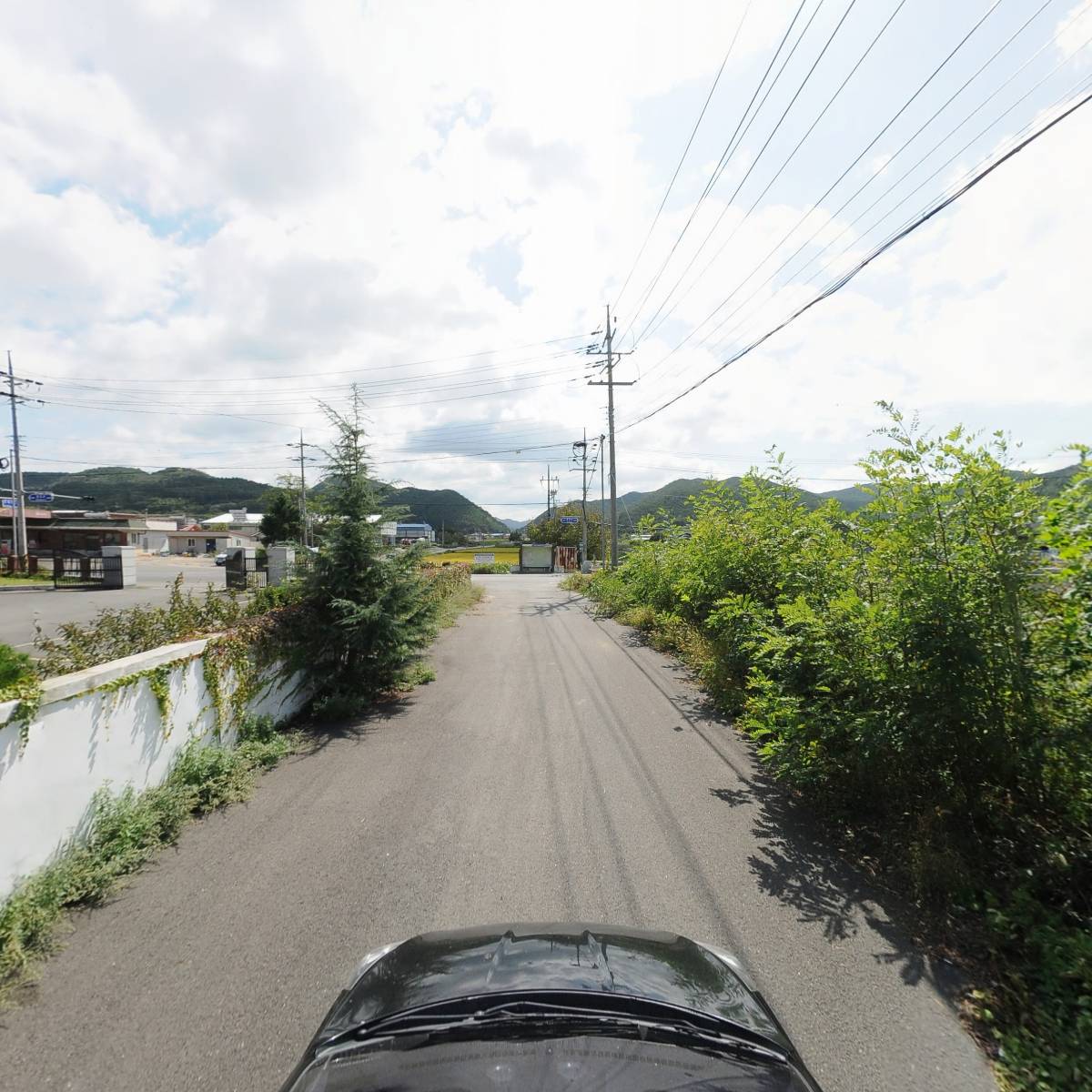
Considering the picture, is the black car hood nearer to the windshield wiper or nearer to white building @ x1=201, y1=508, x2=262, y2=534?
the windshield wiper

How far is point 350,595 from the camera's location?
7410 mm

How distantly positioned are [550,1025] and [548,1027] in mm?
13

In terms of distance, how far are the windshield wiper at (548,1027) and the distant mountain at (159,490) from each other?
130148 mm

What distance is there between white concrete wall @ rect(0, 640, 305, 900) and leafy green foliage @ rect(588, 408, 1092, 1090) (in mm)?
5095

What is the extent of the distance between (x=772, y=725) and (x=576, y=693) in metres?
3.98

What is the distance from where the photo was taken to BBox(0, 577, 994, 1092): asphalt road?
2.47m

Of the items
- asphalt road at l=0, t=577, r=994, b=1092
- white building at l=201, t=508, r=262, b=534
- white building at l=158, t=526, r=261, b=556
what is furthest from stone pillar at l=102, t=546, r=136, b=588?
white building at l=201, t=508, r=262, b=534

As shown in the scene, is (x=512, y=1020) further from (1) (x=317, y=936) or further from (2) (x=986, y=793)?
(2) (x=986, y=793)

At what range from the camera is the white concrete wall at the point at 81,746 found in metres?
3.25

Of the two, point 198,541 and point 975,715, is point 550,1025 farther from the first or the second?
point 198,541

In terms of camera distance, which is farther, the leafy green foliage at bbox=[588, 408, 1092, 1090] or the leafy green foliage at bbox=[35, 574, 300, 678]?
the leafy green foliage at bbox=[35, 574, 300, 678]

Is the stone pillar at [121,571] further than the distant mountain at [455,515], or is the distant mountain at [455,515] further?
the distant mountain at [455,515]

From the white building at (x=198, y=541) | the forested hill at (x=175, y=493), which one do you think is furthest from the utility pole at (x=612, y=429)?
the forested hill at (x=175, y=493)

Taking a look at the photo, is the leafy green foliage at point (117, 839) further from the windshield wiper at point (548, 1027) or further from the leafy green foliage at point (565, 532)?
the leafy green foliage at point (565, 532)
